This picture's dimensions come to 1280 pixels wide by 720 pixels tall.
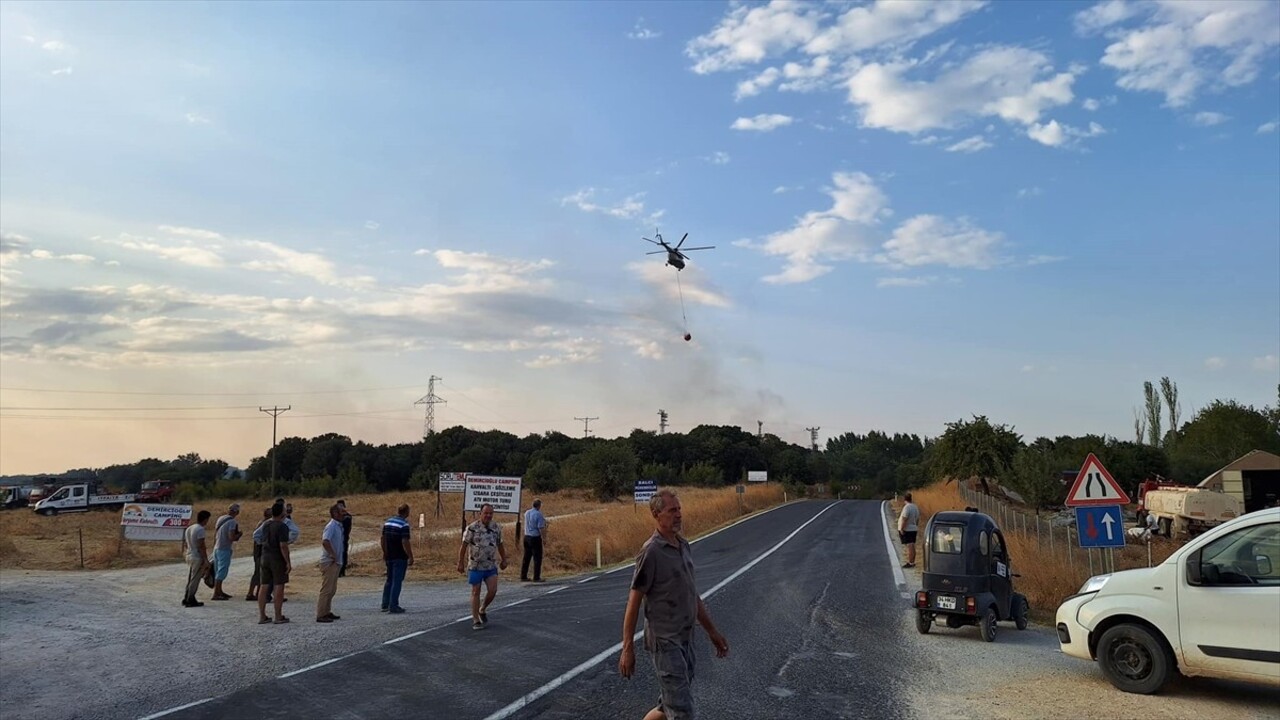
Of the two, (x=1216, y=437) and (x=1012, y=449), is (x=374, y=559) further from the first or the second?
(x=1216, y=437)

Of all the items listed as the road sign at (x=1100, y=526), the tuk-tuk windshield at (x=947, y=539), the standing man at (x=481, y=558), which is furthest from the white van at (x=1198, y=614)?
the standing man at (x=481, y=558)

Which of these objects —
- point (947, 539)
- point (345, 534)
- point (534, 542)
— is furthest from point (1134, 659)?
point (345, 534)

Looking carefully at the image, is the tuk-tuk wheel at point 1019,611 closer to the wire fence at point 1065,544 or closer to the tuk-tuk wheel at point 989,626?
the tuk-tuk wheel at point 989,626

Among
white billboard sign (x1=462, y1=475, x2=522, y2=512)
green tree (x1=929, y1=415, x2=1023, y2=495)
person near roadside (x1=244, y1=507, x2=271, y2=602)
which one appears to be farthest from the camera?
green tree (x1=929, y1=415, x2=1023, y2=495)

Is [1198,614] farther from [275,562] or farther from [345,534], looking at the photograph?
[345,534]

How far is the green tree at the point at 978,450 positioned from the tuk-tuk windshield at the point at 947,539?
32.8 m

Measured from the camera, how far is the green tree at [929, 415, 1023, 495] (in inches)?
1662

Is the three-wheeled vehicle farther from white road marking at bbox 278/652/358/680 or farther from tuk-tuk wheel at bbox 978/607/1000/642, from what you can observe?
white road marking at bbox 278/652/358/680

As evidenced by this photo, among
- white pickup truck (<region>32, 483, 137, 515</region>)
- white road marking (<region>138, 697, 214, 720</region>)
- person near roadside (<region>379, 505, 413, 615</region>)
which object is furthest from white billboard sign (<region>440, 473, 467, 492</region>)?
white pickup truck (<region>32, 483, 137, 515</region>)

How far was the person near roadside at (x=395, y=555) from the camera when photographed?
46.4 ft

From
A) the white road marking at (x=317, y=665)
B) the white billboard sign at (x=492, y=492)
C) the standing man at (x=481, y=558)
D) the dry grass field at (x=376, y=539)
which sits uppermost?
the white billboard sign at (x=492, y=492)

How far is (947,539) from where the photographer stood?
11789 millimetres

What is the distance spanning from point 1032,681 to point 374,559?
20661 mm

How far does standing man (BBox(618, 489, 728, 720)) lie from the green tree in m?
40.2
